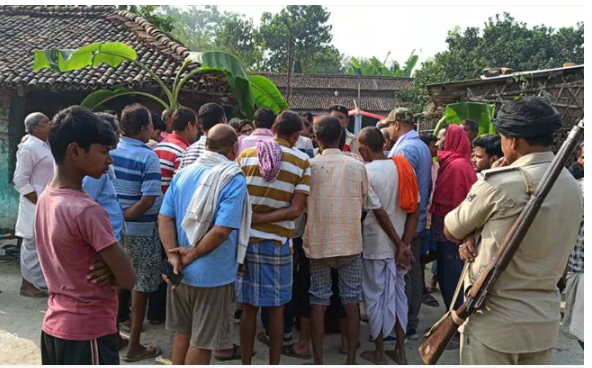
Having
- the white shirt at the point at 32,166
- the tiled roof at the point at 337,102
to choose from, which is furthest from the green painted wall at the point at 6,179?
the tiled roof at the point at 337,102

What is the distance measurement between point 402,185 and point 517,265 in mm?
1845

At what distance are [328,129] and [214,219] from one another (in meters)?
1.23

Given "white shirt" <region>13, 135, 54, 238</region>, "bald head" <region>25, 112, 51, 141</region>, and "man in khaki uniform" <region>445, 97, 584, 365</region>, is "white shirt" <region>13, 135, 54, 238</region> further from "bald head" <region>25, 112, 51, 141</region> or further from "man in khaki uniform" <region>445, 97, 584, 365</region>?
"man in khaki uniform" <region>445, 97, 584, 365</region>

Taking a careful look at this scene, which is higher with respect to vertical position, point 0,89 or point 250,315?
point 0,89

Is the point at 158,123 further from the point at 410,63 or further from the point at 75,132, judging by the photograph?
the point at 410,63

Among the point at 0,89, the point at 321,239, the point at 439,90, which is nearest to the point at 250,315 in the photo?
the point at 321,239

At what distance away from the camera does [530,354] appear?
7.63ft

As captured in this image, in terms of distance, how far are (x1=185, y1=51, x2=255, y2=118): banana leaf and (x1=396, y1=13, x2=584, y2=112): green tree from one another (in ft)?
41.0

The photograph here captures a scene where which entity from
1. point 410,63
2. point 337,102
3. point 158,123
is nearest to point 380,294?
point 158,123

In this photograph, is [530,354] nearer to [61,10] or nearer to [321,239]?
[321,239]

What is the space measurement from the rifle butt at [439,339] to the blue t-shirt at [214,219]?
124 cm

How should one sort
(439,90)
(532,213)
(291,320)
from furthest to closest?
(439,90)
(291,320)
(532,213)

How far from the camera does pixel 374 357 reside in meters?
4.09

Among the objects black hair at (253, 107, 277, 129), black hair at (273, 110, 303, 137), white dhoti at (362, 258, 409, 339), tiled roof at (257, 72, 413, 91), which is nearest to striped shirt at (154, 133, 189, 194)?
black hair at (253, 107, 277, 129)
